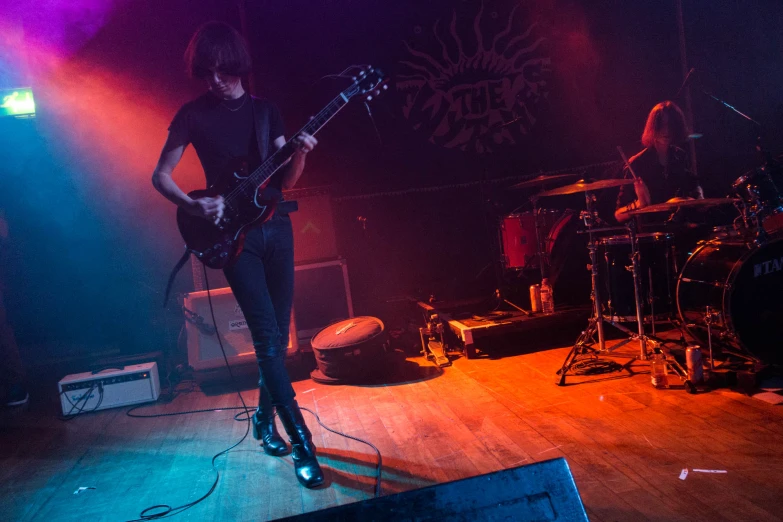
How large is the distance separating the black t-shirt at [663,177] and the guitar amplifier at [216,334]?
287 centimetres

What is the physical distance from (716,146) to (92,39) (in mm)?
5967

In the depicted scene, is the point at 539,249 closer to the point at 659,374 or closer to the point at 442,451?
the point at 659,374

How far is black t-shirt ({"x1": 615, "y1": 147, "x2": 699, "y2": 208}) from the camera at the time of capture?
4.49m

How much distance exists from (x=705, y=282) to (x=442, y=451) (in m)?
1.77

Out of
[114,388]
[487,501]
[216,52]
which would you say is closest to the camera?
[487,501]

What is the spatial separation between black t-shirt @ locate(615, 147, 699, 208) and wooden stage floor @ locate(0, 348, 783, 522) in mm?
1665

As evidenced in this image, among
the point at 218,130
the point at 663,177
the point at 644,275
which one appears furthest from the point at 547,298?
the point at 218,130

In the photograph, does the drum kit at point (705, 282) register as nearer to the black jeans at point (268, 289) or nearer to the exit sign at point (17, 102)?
the black jeans at point (268, 289)

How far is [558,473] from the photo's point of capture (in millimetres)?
1181

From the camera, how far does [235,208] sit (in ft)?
7.89

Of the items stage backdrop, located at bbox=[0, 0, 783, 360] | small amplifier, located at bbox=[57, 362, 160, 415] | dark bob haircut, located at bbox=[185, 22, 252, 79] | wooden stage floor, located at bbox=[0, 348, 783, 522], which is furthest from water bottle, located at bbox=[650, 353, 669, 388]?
small amplifier, located at bbox=[57, 362, 160, 415]

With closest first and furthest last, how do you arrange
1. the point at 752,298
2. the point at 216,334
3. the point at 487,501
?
1. the point at 487,501
2. the point at 752,298
3. the point at 216,334

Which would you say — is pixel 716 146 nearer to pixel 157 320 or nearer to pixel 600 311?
pixel 600 311

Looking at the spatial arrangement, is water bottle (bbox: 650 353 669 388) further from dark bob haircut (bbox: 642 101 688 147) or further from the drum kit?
dark bob haircut (bbox: 642 101 688 147)
